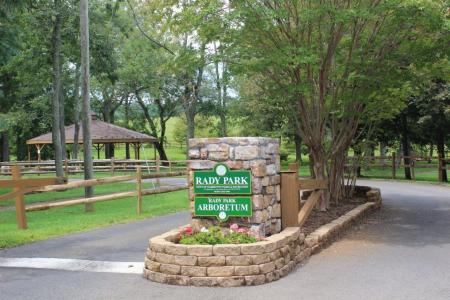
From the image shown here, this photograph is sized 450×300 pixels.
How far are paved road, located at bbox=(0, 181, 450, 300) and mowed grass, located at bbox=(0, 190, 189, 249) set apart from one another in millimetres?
536

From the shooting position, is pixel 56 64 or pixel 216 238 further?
pixel 56 64

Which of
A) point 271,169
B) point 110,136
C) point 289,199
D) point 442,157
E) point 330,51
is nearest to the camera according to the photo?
point 271,169

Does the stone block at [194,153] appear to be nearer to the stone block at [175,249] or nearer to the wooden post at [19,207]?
the stone block at [175,249]

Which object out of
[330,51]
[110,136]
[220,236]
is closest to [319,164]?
A: [330,51]

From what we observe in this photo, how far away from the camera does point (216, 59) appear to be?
1176 centimetres

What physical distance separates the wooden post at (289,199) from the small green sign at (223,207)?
100 cm

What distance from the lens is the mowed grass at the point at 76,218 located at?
1016 centimetres

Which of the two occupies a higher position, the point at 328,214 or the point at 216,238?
the point at 216,238

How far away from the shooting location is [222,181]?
7.33 m

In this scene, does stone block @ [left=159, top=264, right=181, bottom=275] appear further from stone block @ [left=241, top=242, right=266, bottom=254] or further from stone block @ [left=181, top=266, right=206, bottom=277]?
stone block @ [left=241, top=242, right=266, bottom=254]

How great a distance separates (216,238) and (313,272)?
51.7 inches

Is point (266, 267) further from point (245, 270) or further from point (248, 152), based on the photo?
point (248, 152)

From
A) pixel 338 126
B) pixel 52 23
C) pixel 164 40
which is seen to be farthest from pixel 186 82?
pixel 338 126

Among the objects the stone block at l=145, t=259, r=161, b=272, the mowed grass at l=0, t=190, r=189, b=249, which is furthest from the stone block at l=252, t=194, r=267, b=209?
the mowed grass at l=0, t=190, r=189, b=249
